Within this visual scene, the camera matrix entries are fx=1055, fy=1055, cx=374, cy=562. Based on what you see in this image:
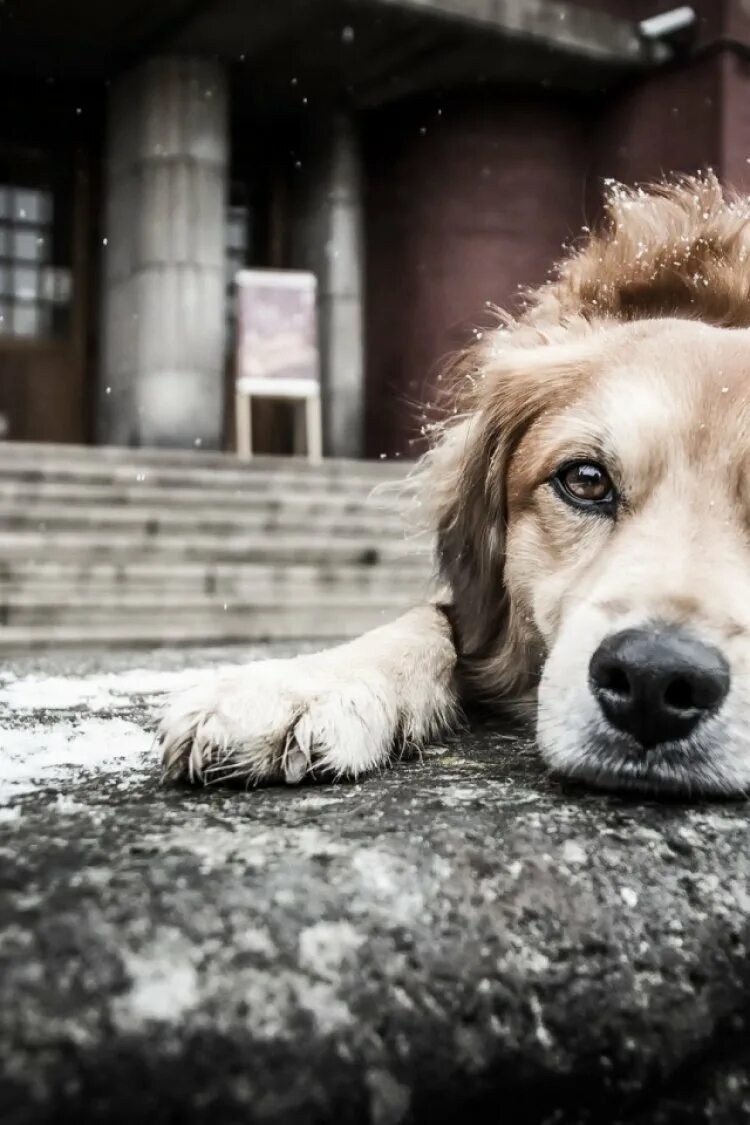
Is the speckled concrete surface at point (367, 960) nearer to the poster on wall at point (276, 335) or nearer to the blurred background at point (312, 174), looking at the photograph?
the blurred background at point (312, 174)

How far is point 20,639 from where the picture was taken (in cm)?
578

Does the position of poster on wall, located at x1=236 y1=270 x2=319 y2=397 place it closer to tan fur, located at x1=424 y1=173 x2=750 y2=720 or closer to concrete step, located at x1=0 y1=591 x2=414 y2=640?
concrete step, located at x1=0 y1=591 x2=414 y2=640


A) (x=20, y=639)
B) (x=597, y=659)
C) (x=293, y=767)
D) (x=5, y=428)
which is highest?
(x=5, y=428)

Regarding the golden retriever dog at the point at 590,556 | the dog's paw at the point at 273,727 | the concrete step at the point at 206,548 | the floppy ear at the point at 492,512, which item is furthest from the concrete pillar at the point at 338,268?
the dog's paw at the point at 273,727

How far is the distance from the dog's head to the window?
33.4ft

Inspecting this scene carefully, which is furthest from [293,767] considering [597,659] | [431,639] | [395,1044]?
[431,639]

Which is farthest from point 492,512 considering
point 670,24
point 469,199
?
point 670,24

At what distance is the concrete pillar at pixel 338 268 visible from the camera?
11508 millimetres

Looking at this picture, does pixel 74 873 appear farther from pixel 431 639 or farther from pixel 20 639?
pixel 20 639

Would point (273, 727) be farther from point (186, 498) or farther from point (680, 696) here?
point (186, 498)

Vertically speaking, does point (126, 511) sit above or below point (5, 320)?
below

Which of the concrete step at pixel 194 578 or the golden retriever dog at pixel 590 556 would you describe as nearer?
the golden retriever dog at pixel 590 556

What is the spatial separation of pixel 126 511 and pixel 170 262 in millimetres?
4501

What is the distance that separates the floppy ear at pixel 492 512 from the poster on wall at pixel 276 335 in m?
7.60
